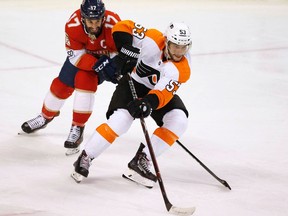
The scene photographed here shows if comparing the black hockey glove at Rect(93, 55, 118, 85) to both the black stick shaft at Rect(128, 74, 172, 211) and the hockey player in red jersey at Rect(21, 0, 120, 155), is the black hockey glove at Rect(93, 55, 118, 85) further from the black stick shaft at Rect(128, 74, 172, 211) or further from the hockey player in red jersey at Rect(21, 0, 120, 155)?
the black stick shaft at Rect(128, 74, 172, 211)

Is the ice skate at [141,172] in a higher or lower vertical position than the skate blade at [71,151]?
higher

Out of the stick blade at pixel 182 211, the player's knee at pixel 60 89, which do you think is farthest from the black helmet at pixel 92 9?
the stick blade at pixel 182 211

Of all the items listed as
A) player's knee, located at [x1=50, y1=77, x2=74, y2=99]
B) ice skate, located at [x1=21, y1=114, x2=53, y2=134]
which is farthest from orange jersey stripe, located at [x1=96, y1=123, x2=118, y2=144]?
ice skate, located at [x1=21, y1=114, x2=53, y2=134]

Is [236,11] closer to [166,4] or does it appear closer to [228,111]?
[166,4]

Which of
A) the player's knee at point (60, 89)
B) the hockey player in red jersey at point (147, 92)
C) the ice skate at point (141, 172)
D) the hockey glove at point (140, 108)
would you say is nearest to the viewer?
the hockey glove at point (140, 108)

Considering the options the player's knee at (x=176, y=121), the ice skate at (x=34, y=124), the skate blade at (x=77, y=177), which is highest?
the player's knee at (x=176, y=121)

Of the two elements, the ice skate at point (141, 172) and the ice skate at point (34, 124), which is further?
the ice skate at point (34, 124)

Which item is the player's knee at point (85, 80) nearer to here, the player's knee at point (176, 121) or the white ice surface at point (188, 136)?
the white ice surface at point (188, 136)

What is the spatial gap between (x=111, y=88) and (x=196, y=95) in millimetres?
679

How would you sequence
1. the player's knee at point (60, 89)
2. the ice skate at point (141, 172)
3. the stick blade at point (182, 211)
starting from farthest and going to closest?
the player's knee at point (60, 89) → the ice skate at point (141, 172) → the stick blade at point (182, 211)

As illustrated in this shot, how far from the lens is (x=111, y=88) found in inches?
215

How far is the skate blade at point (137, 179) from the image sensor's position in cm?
349

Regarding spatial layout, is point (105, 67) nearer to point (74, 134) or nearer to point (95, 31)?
point (95, 31)

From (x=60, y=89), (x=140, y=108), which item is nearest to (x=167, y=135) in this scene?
(x=140, y=108)
